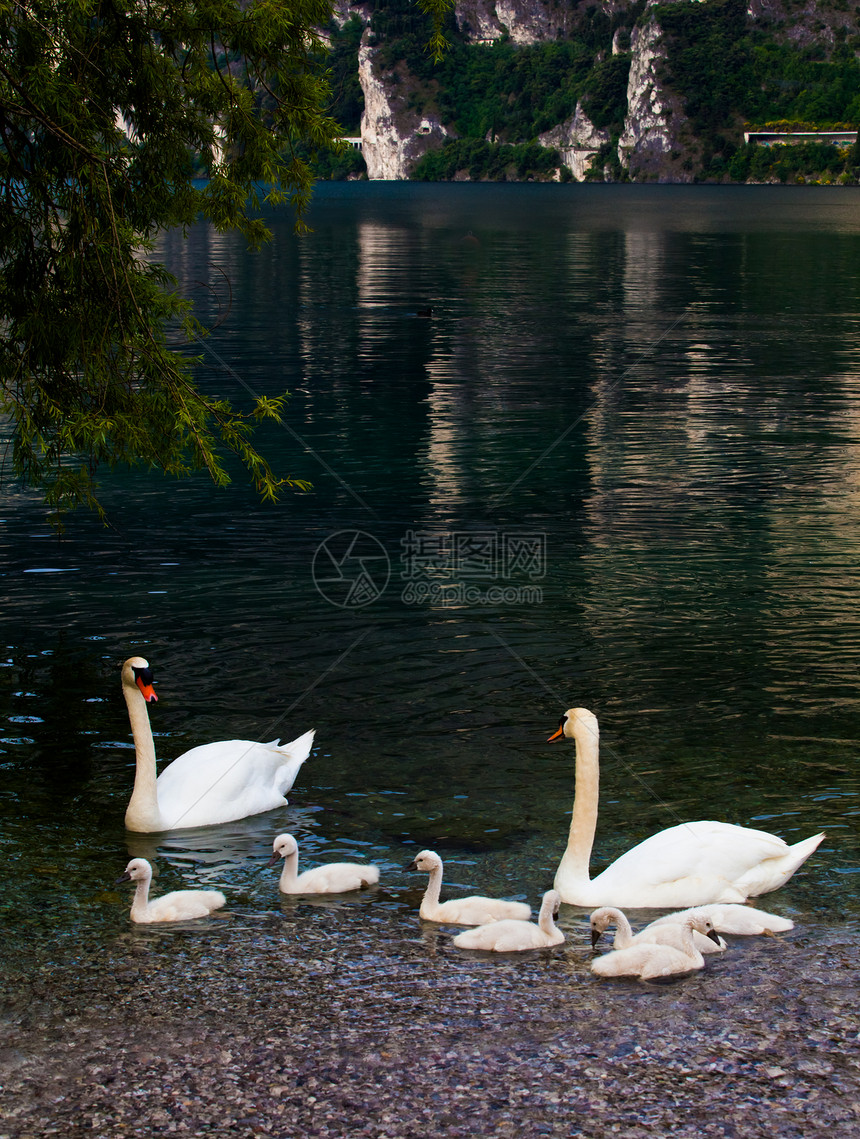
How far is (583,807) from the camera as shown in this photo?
10109mm

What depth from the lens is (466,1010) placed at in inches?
321

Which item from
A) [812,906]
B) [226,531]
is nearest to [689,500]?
[226,531]

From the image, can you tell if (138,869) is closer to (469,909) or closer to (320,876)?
(320,876)

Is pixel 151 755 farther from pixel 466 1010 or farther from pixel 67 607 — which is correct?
pixel 67 607

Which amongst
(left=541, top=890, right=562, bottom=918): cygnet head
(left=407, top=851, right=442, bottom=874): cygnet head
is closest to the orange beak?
(left=407, top=851, right=442, bottom=874): cygnet head

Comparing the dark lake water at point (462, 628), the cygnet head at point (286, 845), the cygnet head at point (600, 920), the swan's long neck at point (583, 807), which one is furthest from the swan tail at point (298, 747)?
the cygnet head at point (600, 920)

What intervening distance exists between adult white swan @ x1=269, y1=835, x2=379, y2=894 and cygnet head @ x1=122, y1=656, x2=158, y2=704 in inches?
79.4

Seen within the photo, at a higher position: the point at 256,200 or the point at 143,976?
the point at 256,200

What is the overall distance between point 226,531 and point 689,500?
8364mm

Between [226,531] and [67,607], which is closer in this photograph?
[67,607]

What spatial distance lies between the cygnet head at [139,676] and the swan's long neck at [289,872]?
206 cm

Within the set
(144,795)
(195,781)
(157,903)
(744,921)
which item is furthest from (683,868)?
(144,795)

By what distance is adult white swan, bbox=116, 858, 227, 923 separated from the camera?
9477 mm

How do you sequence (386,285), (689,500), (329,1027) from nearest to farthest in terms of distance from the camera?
1. (329,1027)
2. (689,500)
3. (386,285)
